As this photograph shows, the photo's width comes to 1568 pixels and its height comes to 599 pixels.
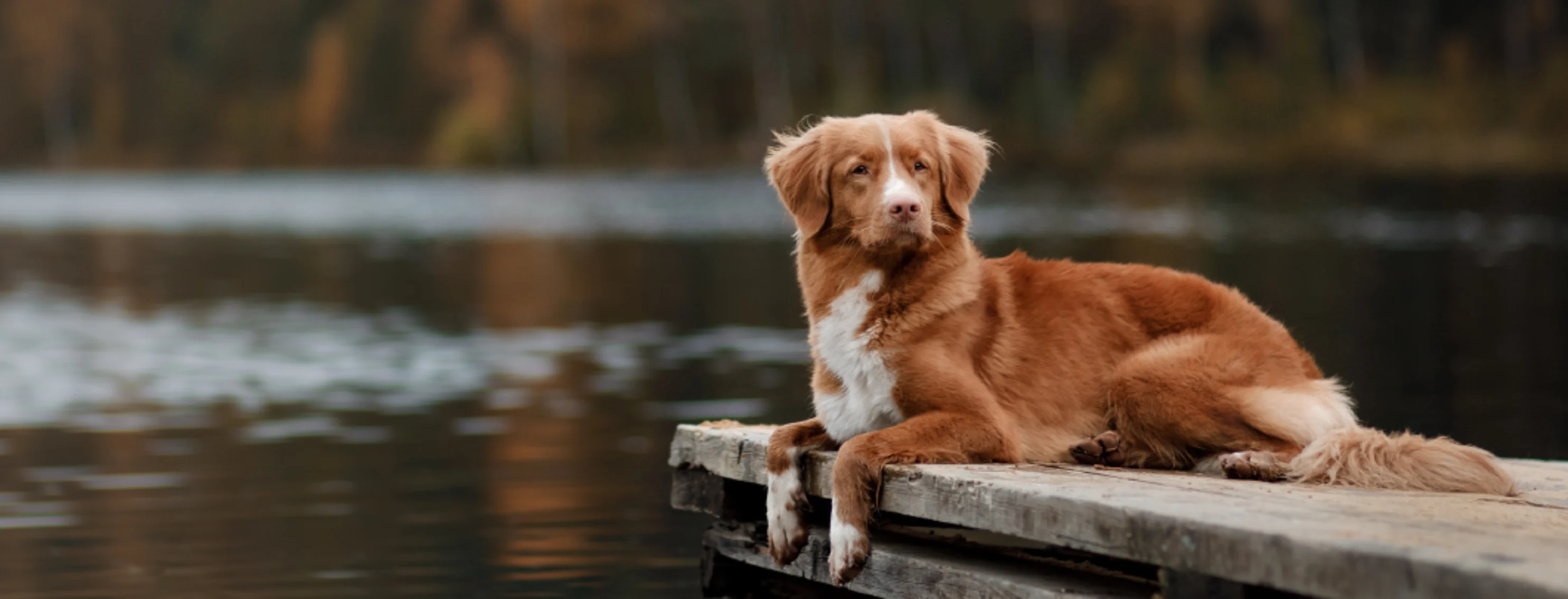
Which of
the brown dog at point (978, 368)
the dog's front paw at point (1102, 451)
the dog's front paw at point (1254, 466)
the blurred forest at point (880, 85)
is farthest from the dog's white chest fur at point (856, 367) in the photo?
the blurred forest at point (880, 85)

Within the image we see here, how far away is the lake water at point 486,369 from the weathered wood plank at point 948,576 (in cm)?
160

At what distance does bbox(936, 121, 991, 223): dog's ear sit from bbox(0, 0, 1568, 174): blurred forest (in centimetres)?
5069

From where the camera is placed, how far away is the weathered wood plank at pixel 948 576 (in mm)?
5605

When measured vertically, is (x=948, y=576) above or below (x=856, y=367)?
below

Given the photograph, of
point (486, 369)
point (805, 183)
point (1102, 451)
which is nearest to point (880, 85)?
point (486, 369)

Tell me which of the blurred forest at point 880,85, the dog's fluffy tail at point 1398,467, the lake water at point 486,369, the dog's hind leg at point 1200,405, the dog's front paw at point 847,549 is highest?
the blurred forest at point 880,85

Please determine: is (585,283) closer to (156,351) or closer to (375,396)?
(156,351)

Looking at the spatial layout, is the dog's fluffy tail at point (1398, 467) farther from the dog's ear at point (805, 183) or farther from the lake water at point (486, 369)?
the lake water at point (486, 369)

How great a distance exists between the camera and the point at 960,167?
6.18 m

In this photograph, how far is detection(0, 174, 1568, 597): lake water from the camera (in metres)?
9.05

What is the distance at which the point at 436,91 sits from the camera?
84.9 m

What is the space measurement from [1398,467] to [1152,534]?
1209 mm

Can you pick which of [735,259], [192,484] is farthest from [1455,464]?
[735,259]

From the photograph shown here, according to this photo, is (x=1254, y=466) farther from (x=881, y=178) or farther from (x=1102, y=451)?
(x=881, y=178)
